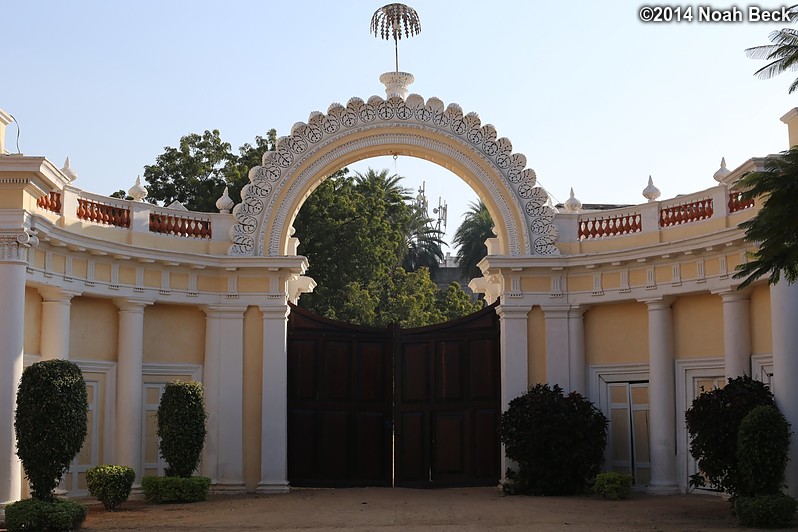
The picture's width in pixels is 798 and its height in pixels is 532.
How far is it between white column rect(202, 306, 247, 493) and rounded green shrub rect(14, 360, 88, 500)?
17.8 feet

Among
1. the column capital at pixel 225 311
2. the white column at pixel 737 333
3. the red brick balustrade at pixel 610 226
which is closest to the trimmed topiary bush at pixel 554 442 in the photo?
the white column at pixel 737 333

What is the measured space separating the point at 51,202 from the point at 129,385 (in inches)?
142

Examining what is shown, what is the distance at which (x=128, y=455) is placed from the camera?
19000 millimetres

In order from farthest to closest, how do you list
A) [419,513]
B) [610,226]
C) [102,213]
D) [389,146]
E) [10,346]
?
[389,146]
[610,226]
[102,213]
[419,513]
[10,346]

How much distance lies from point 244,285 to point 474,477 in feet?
18.6

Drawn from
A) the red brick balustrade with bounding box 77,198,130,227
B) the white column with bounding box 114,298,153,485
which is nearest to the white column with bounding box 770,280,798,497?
the white column with bounding box 114,298,153,485

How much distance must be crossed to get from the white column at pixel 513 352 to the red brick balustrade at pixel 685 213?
2960mm

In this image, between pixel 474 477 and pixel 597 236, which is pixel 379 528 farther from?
pixel 597 236

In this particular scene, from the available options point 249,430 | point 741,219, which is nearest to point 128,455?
point 249,430

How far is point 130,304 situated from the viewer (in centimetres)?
1941

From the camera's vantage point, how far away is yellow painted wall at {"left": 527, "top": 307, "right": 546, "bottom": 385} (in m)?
20.4

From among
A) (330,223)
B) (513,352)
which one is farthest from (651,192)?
(330,223)

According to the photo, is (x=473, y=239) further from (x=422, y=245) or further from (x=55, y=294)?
(x=55, y=294)

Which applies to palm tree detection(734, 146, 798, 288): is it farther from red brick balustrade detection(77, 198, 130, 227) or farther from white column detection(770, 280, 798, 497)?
red brick balustrade detection(77, 198, 130, 227)
